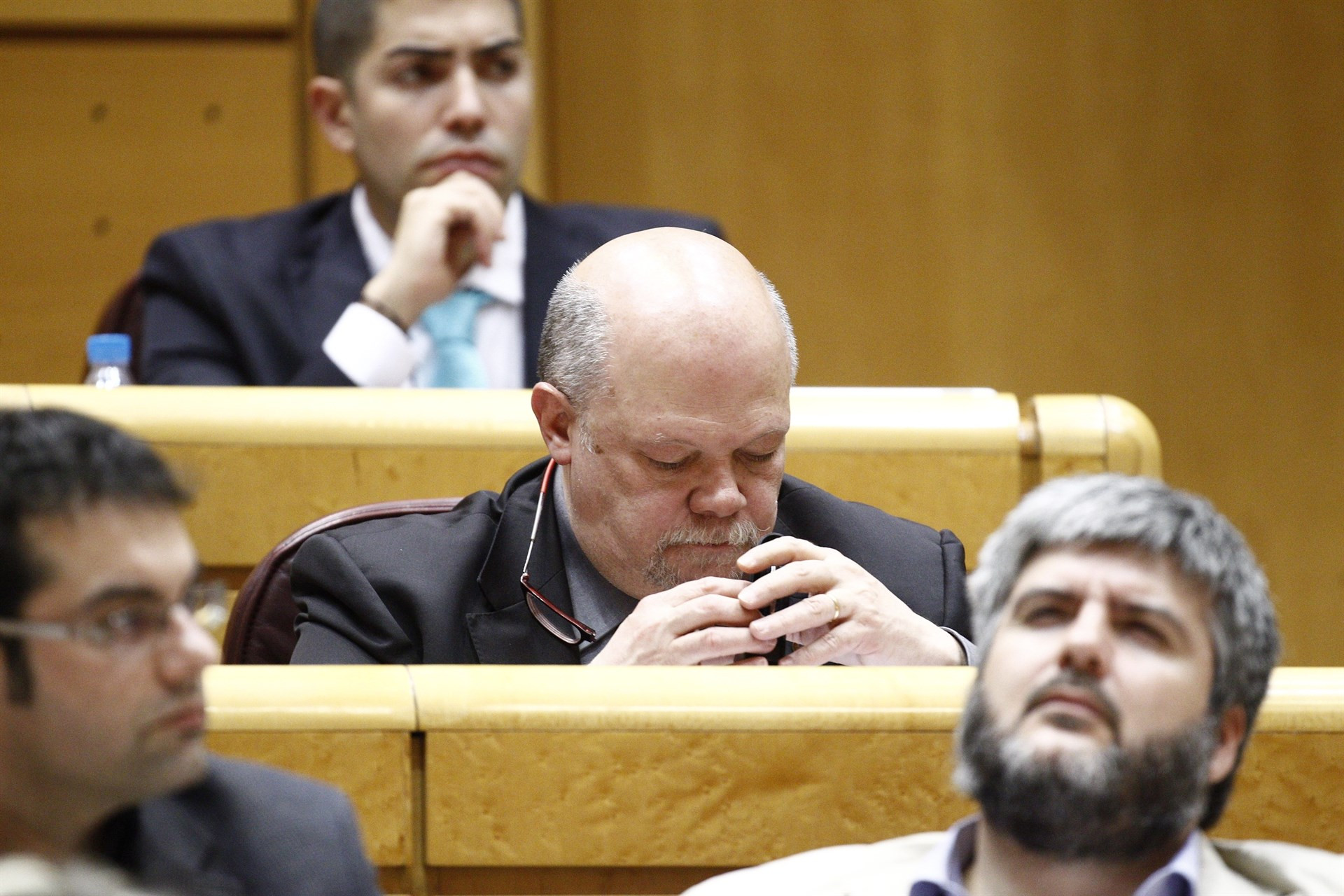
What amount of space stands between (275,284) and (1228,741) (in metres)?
1.68

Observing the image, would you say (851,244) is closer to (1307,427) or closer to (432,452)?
(1307,427)

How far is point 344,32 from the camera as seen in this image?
2709mm

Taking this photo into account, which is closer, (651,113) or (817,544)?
(817,544)

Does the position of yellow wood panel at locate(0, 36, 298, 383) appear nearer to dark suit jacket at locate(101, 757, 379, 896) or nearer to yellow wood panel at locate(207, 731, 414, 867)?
yellow wood panel at locate(207, 731, 414, 867)

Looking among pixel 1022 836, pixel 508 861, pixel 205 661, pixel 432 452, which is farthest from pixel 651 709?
pixel 432 452

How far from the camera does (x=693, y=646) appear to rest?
5.12ft

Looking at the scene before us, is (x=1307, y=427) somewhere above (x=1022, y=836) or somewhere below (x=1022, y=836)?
below

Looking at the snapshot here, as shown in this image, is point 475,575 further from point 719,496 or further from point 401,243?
point 401,243

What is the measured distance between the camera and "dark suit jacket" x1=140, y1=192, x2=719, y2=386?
8.08ft

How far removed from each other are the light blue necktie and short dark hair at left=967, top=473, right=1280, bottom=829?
135cm

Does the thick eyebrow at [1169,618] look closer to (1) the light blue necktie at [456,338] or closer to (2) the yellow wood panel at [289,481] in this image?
(2) the yellow wood panel at [289,481]

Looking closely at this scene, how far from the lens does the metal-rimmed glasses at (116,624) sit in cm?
91

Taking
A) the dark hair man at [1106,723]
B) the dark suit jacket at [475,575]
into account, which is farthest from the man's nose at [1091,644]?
the dark suit jacket at [475,575]

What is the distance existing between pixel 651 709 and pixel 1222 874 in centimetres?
39
